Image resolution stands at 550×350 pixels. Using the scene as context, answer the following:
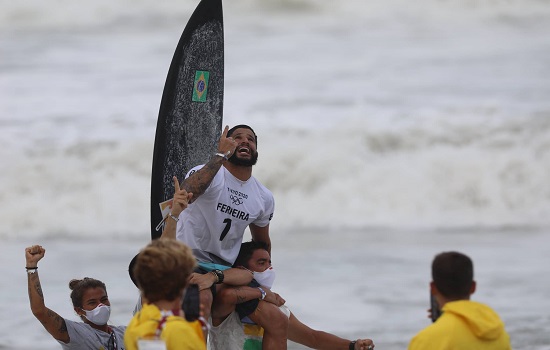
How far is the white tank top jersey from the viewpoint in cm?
548

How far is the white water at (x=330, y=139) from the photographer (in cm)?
1227

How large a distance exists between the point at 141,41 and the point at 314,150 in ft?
23.1

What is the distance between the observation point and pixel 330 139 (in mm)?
20078

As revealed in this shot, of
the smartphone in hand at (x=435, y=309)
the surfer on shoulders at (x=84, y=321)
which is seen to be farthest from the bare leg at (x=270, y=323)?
the smartphone in hand at (x=435, y=309)

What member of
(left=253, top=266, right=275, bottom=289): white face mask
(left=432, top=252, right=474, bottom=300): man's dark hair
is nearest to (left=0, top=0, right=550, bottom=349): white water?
(left=253, top=266, right=275, bottom=289): white face mask

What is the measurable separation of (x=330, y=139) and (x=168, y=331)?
16676 millimetres

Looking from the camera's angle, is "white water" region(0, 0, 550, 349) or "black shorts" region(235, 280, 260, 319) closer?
"black shorts" region(235, 280, 260, 319)

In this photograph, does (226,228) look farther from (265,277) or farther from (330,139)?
(330,139)

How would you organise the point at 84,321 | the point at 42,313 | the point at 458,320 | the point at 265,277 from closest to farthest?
the point at 458,320, the point at 42,313, the point at 84,321, the point at 265,277

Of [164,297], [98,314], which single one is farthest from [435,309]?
[98,314]

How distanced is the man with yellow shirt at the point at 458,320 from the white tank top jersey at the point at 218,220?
6.54ft

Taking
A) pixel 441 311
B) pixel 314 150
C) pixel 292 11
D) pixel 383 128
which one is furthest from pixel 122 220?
pixel 441 311

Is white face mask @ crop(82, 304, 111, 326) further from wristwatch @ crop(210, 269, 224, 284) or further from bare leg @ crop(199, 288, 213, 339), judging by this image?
wristwatch @ crop(210, 269, 224, 284)

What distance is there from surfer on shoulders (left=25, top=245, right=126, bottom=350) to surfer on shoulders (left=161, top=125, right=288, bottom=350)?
1.59 feet
